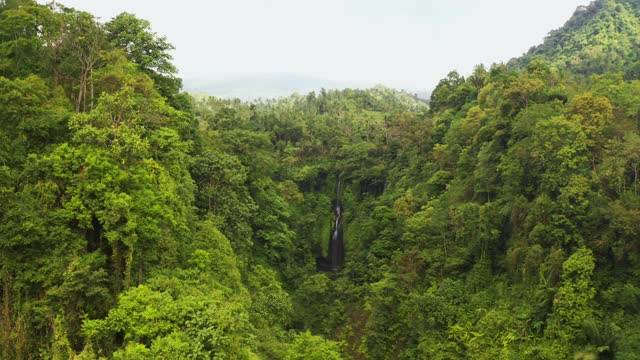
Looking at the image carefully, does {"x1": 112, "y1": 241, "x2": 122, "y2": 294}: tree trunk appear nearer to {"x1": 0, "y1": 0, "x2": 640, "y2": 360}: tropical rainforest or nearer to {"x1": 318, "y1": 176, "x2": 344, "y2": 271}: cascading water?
{"x1": 0, "y1": 0, "x2": 640, "y2": 360}: tropical rainforest

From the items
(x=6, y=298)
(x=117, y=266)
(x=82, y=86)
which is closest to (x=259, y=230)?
(x=82, y=86)

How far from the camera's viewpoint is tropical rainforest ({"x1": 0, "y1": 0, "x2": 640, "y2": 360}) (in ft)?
48.6

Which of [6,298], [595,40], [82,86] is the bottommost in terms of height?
[6,298]

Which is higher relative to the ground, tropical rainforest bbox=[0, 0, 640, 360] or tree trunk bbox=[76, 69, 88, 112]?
tree trunk bbox=[76, 69, 88, 112]

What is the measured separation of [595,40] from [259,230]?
147 feet

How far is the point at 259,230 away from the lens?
3203 centimetres

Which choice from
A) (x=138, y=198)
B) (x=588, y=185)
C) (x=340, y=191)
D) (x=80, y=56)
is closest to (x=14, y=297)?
(x=138, y=198)

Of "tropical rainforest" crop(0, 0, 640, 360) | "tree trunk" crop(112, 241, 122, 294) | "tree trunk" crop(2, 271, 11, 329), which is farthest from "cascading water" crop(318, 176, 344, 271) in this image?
"tree trunk" crop(2, 271, 11, 329)

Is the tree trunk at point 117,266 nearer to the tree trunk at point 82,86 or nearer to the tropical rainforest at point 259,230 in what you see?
the tropical rainforest at point 259,230

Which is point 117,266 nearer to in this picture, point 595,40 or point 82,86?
point 82,86

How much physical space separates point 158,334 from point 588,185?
16.6 m

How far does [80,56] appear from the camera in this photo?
18812 mm

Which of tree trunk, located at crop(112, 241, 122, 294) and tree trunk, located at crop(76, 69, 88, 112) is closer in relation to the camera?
tree trunk, located at crop(112, 241, 122, 294)

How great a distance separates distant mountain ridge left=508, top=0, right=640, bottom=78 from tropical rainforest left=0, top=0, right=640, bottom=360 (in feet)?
47.5
